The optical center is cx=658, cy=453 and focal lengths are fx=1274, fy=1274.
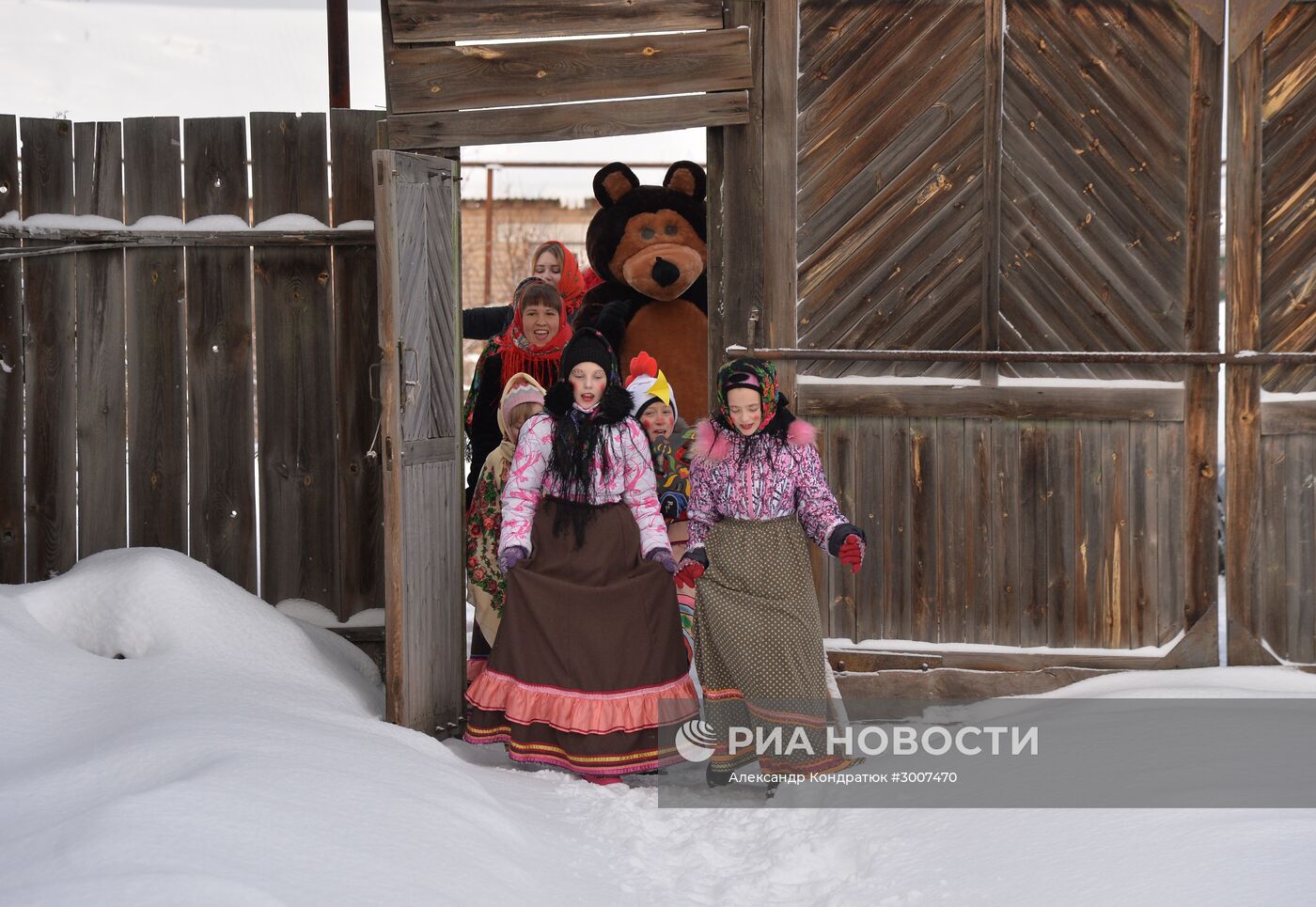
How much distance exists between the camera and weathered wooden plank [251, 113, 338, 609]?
566 centimetres

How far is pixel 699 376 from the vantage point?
6.52 m

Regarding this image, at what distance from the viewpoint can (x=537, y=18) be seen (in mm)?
5441

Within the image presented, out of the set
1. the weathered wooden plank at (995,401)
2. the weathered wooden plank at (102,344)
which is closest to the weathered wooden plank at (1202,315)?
the weathered wooden plank at (995,401)

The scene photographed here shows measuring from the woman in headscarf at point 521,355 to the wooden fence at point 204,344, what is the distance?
2.16 feet

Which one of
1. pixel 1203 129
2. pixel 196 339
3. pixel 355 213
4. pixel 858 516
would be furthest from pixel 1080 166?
pixel 196 339

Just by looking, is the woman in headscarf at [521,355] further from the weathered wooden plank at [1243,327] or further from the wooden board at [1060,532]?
the weathered wooden plank at [1243,327]

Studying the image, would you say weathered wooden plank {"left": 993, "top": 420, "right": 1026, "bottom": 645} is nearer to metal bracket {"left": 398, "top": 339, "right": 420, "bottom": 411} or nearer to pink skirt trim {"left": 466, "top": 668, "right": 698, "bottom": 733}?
pink skirt trim {"left": 466, "top": 668, "right": 698, "bottom": 733}

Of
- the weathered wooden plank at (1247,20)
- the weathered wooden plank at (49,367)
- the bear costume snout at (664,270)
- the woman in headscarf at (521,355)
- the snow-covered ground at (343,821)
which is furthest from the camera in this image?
the bear costume snout at (664,270)

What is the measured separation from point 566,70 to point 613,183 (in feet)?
4.21

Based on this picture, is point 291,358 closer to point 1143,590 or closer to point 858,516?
point 858,516

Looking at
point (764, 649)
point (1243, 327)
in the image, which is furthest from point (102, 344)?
point (1243, 327)

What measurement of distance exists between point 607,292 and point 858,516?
1906 millimetres

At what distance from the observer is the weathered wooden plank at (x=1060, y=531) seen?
570 centimetres

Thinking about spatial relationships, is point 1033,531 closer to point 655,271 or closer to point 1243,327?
point 1243,327
